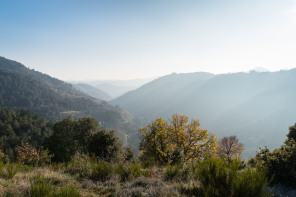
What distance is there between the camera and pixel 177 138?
21.0 metres

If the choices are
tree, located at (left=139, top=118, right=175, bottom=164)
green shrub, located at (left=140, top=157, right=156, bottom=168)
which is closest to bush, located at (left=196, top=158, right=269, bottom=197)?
green shrub, located at (left=140, top=157, right=156, bottom=168)

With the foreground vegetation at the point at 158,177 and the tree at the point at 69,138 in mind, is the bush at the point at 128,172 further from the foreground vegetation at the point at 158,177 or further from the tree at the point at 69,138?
the tree at the point at 69,138

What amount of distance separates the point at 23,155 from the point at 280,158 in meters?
32.4

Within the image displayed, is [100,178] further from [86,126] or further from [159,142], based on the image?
[86,126]

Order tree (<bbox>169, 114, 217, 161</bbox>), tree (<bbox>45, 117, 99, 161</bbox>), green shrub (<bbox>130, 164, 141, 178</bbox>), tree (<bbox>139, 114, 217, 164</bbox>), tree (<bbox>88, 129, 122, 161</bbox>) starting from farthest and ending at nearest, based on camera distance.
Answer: tree (<bbox>88, 129, 122, 161</bbox>) → tree (<bbox>45, 117, 99, 161</bbox>) → tree (<bbox>169, 114, 217, 161</bbox>) → tree (<bbox>139, 114, 217, 164</bbox>) → green shrub (<bbox>130, 164, 141, 178</bbox>)

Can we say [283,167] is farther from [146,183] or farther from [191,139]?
[191,139]

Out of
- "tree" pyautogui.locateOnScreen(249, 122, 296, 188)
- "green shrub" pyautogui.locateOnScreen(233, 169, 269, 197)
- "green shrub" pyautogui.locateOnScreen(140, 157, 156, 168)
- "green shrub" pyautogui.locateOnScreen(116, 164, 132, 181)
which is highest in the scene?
"green shrub" pyautogui.locateOnScreen(233, 169, 269, 197)

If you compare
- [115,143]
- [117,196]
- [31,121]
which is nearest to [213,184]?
[117,196]

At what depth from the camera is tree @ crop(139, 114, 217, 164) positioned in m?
19.0

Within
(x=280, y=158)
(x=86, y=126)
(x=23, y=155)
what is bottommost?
(x=23, y=155)

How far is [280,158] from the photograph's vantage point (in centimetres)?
561

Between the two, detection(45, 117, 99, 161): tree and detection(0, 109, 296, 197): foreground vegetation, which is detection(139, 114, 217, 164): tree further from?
detection(45, 117, 99, 161): tree

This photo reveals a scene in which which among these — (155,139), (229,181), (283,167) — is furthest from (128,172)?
(155,139)

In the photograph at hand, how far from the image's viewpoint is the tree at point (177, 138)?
19.0 m
